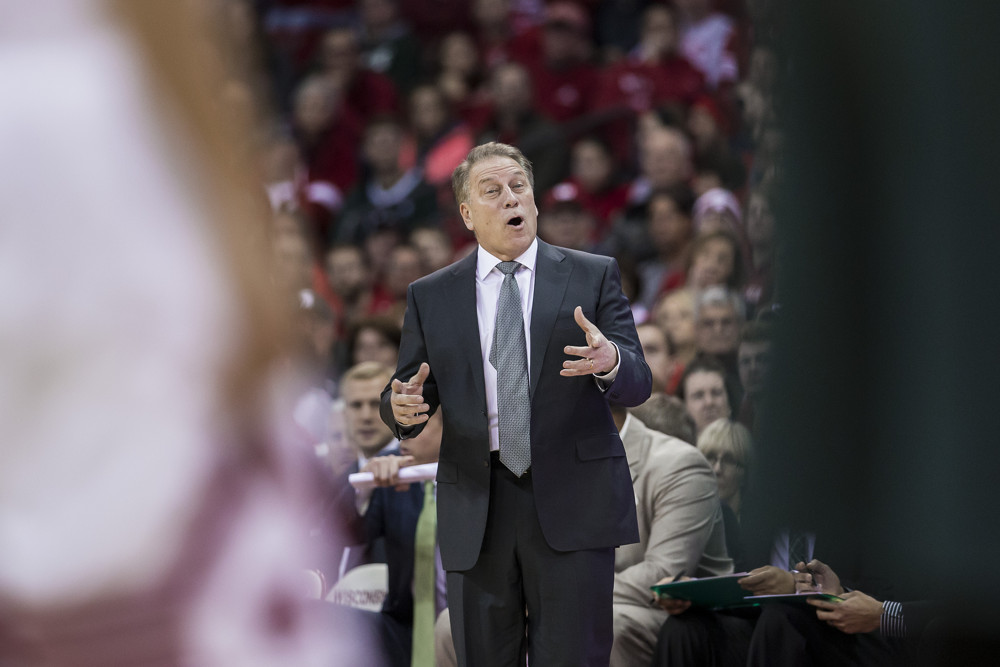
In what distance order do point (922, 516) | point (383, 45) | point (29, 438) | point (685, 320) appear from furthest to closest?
1. point (383, 45)
2. point (685, 320)
3. point (922, 516)
4. point (29, 438)

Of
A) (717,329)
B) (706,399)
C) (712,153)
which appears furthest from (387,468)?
(712,153)

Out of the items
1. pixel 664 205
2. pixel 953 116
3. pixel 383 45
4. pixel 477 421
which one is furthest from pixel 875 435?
pixel 383 45

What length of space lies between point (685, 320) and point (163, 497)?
13.6ft

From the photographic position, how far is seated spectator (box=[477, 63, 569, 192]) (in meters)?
6.30

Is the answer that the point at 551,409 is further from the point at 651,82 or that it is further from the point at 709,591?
the point at 651,82

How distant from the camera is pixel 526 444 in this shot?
7.71ft

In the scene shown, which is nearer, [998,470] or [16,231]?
[16,231]

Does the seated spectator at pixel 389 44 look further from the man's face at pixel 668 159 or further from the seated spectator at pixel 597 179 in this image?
the man's face at pixel 668 159

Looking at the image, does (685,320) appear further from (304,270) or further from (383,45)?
(383,45)

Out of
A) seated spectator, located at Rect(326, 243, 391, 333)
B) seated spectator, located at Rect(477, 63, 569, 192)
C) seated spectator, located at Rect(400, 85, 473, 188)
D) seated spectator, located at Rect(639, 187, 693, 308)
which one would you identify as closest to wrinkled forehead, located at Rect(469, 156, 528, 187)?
seated spectator, located at Rect(639, 187, 693, 308)

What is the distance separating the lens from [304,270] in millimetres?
5559

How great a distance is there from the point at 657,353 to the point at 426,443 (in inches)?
44.3

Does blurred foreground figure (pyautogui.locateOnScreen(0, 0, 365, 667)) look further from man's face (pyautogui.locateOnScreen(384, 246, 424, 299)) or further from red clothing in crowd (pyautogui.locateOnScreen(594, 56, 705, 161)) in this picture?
red clothing in crowd (pyautogui.locateOnScreen(594, 56, 705, 161))

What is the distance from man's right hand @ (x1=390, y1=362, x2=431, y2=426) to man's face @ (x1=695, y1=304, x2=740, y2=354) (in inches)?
86.7
